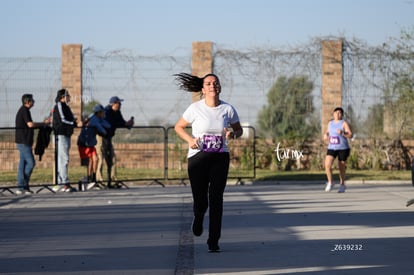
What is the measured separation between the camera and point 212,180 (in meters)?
10.4

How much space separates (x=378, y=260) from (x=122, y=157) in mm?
14178

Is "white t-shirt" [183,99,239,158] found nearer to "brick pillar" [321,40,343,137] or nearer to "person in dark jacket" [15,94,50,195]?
"person in dark jacket" [15,94,50,195]

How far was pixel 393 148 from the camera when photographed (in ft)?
85.9

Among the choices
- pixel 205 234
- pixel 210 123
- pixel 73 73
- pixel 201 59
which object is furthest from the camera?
pixel 201 59

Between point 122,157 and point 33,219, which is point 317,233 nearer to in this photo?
point 33,219

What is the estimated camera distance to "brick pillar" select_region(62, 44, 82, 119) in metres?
25.9

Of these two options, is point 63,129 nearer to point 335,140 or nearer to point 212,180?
point 335,140

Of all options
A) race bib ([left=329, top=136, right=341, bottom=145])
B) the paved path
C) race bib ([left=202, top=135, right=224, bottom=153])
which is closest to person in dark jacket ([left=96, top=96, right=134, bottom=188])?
the paved path

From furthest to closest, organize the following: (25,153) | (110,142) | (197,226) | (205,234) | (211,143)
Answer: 1. (110,142)
2. (25,153)
3. (205,234)
4. (197,226)
5. (211,143)

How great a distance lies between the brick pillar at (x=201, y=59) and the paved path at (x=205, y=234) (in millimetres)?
8044

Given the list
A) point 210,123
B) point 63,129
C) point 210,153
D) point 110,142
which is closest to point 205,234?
point 210,153

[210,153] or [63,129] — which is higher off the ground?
[63,129]

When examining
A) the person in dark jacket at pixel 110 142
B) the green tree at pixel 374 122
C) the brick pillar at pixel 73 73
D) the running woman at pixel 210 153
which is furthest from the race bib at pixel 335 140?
the running woman at pixel 210 153

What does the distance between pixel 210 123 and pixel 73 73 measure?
16.0 m
